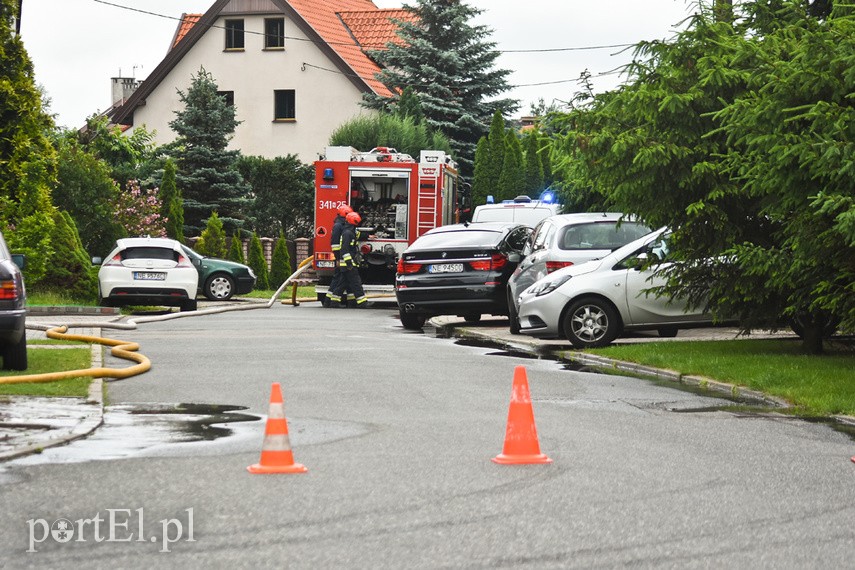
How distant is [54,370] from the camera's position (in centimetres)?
1414

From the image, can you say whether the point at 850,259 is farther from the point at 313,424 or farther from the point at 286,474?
the point at 286,474

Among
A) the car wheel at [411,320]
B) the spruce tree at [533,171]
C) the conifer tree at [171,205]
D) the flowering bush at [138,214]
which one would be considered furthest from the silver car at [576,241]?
the spruce tree at [533,171]

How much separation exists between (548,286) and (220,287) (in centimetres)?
1561

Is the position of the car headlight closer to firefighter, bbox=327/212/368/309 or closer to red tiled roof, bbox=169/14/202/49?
firefighter, bbox=327/212/368/309

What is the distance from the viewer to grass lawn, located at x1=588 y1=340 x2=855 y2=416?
40.8ft

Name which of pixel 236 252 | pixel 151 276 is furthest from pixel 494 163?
pixel 151 276

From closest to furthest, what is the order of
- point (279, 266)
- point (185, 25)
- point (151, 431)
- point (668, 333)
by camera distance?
point (151, 431)
point (668, 333)
point (279, 266)
point (185, 25)

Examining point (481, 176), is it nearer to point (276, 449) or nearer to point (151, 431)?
point (151, 431)

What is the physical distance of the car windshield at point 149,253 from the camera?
2636 cm

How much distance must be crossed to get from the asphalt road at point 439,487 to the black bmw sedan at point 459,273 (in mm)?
8988

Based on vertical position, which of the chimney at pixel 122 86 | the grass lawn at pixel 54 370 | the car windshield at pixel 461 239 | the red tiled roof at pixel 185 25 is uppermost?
the red tiled roof at pixel 185 25

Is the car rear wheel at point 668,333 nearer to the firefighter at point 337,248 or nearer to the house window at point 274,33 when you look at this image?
the firefighter at point 337,248

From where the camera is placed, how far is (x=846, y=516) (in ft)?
23.7

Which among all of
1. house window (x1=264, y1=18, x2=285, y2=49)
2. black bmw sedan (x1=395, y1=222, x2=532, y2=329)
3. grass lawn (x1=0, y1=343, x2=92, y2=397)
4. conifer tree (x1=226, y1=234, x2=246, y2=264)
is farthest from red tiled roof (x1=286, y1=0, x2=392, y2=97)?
grass lawn (x1=0, y1=343, x2=92, y2=397)
